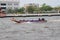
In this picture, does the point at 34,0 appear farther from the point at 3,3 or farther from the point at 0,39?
the point at 0,39

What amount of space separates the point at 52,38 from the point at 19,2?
172 ft

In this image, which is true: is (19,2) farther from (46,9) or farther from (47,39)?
(47,39)

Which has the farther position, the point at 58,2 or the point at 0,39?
the point at 58,2

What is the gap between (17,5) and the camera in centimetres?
5925

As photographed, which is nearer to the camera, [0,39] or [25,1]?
[0,39]

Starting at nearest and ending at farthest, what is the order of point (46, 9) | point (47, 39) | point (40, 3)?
point (47, 39) → point (46, 9) → point (40, 3)

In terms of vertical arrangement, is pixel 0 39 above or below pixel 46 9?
above

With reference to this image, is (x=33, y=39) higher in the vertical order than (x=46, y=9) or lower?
higher

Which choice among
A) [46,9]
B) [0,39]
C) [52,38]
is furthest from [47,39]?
[46,9]

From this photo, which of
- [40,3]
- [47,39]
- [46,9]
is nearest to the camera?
[47,39]

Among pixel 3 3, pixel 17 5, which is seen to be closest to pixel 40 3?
pixel 17 5

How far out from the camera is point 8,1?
59781 mm

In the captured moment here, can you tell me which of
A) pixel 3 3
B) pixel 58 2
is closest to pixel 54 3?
pixel 58 2

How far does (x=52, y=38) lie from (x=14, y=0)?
54.2 metres
